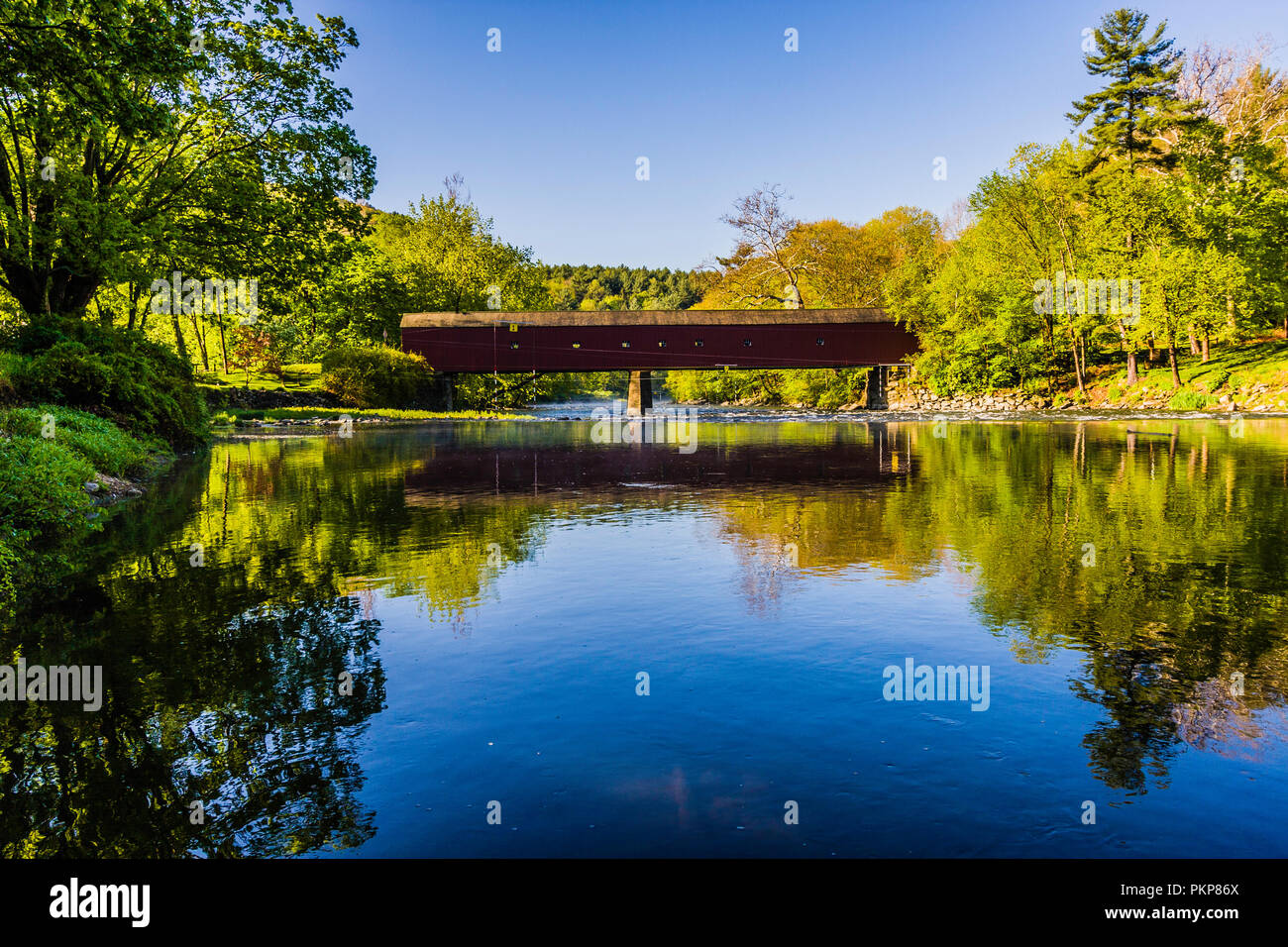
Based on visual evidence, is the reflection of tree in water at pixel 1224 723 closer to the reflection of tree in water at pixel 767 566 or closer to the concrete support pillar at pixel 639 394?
the reflection of tree in water at pixel 767 566

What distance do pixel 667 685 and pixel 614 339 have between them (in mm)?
51662

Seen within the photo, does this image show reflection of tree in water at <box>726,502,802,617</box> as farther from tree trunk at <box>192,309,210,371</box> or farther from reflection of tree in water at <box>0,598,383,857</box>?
tree trunk at <box>192,309,210,371</box>

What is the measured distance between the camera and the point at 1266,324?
152ft

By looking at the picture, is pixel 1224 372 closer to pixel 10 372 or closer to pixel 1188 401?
pixel 1188 401

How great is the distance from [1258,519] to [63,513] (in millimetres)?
16606

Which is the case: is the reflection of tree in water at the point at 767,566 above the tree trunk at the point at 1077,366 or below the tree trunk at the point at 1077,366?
below

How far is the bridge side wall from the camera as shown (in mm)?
56500

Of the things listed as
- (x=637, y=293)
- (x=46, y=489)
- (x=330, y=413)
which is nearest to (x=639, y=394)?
(x=330, y=413)

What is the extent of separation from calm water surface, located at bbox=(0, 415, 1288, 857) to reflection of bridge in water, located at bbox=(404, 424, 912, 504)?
13.7 ft

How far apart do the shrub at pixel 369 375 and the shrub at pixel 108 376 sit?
89.7 ft

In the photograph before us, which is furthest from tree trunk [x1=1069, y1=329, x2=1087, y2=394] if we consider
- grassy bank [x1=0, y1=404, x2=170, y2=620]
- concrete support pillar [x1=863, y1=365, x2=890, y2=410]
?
grassy bank [x1=0, y1=404, x2=170, y2=620]

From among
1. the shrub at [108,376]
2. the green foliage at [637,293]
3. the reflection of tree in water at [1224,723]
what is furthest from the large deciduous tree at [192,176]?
the green foliage at [637,293]

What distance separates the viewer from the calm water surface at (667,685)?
4039mm
